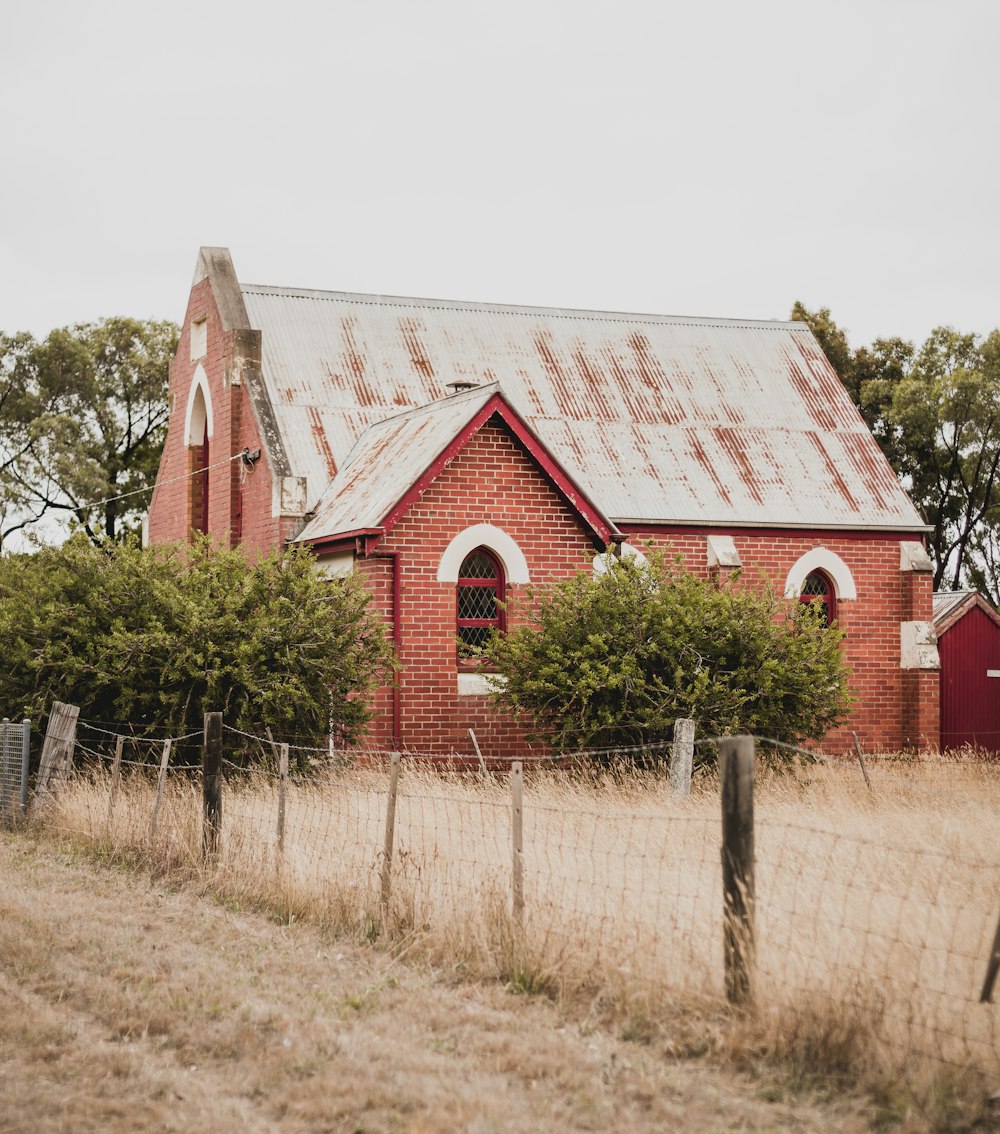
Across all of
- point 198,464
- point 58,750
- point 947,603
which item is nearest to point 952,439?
point 947,603

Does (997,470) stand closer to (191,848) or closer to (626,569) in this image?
(626,569)

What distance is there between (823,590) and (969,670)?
16.1 ft

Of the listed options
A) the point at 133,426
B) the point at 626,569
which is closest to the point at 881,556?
the point at 626,569

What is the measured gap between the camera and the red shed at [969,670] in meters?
27.6

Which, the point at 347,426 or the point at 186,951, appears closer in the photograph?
the point at 186,951

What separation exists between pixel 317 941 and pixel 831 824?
15.9 feet

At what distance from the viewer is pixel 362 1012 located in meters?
7.54

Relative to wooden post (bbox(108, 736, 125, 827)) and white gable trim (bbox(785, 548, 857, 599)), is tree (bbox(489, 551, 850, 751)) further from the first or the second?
white gable trim (bbox(785, 548, 857, 599))

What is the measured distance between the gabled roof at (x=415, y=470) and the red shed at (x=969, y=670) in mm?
10273

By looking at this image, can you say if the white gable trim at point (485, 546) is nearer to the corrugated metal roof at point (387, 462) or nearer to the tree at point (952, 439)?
the corrugated metal roof at point (387, 462)

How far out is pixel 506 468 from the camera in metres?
19.9

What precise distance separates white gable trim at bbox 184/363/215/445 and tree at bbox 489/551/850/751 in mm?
9352

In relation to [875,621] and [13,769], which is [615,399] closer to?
[875,621]

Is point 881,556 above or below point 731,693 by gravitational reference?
above
